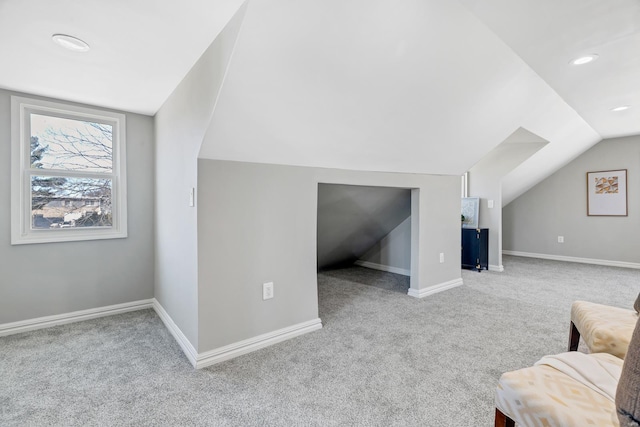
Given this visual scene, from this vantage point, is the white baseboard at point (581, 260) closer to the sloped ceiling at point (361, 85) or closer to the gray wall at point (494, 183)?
the gray wall at point (494, 183)

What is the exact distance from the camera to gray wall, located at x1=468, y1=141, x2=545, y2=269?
469cm

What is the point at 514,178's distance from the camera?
16.4 ft

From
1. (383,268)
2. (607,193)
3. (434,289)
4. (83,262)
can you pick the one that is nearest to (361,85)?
(434,289)

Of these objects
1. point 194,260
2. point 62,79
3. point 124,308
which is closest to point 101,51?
point 62,79

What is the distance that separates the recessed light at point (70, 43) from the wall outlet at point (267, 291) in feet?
6.23

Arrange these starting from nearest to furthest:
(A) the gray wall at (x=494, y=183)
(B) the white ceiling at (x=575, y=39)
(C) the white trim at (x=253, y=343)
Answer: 1. (B) the white ceiling at (x=575, y=39)
2. (C) the white trim at (x=253, y=343)
3. (A) the gray wall at (x=494, y=183)

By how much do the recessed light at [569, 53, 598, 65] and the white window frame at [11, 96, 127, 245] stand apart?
4.02m

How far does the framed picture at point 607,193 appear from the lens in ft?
16.6

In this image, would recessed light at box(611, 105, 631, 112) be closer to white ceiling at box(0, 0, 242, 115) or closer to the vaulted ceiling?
the vaulted ceiling

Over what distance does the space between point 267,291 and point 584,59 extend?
10.1ft

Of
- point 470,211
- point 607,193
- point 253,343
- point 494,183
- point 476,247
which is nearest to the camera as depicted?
point 253,343

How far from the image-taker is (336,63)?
5.64 ft

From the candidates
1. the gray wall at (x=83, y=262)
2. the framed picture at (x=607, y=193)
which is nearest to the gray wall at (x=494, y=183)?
the framed picture at (x=607, y=193)

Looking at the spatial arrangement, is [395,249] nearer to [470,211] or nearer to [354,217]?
[354,217]
